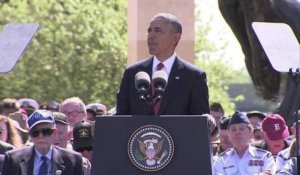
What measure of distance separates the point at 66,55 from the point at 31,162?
19.9m

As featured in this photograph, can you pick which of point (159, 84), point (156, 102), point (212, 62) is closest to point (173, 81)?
point (156, 102)

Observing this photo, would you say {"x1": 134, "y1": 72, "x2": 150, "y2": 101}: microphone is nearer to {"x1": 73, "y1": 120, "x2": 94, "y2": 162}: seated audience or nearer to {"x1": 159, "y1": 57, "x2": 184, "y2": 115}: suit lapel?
{"x1": 159, "y1": 57, "x2": 184, "y2": 115}: suit lapel

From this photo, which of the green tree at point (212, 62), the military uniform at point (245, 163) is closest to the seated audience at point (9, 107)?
the military uniform at point (245, 163)

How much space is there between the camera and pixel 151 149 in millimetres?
8297

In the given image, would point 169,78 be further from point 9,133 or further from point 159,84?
point 9,133

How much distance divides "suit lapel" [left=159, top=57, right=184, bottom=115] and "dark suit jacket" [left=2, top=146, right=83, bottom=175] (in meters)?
1.23

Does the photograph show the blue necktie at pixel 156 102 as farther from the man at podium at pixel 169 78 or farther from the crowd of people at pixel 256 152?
the crowd of people at pixel 256 152

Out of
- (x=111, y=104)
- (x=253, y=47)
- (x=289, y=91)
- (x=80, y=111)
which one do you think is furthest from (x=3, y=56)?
(x=111, y=104)

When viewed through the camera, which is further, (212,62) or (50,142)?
(212,62)

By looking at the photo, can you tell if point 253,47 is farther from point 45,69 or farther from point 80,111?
point 45,69

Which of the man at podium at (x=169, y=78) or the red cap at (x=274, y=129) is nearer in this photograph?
the man at podium at (x=169, y=78)

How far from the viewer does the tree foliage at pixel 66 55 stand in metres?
29.2

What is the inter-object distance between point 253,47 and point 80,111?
6935 mm

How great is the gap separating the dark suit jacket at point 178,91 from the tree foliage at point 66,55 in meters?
19.9
